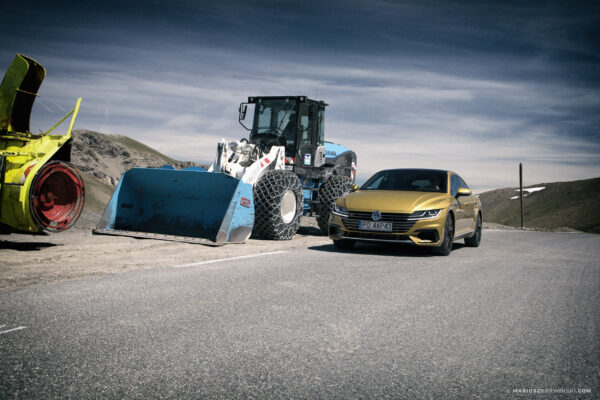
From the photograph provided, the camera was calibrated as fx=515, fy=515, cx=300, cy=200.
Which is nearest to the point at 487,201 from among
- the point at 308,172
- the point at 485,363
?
the point at 308,172

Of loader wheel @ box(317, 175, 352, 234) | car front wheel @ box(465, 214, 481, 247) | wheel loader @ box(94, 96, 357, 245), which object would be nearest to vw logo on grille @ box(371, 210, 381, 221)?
wheel loader @ box(94, 96, 357, 245)

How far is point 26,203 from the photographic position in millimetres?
7086

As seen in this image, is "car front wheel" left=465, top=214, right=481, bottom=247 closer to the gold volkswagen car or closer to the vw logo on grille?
the gold volkswagen car

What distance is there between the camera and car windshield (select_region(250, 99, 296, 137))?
1263cm

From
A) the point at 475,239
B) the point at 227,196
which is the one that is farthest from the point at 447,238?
the point at 227,196

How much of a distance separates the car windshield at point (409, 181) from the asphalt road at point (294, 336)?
3692 mm

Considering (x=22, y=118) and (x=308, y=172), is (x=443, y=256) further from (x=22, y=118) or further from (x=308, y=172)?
(x=22, y=118)

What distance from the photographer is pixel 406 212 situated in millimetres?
8625

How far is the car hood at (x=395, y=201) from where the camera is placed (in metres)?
8.78

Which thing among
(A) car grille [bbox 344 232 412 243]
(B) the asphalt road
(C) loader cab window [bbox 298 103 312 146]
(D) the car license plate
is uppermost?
(C) loader cab window [bbox 298 103 312 146]

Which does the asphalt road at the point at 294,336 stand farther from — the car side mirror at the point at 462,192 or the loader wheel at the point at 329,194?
the loader wheel at the point at 329,194

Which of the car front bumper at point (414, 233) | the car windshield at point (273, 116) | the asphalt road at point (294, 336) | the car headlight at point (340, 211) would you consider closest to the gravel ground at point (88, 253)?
the asphalt road at point (294, 336)

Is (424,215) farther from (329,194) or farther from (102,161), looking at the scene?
(102,161)

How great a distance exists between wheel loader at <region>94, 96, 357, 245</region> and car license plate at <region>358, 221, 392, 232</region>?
2036 millimetres
